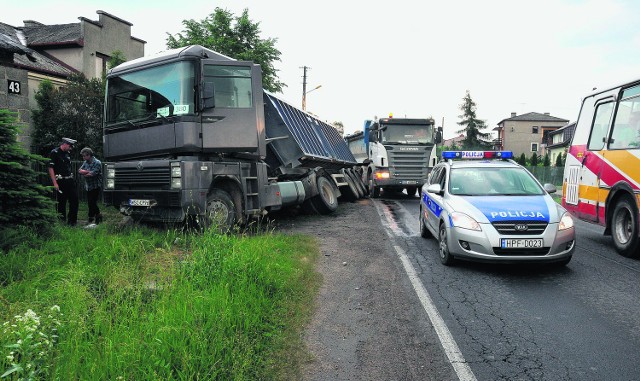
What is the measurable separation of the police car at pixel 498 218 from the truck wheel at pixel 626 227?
1.31 metres

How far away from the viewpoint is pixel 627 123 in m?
7.80

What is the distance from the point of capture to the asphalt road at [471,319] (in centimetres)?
360

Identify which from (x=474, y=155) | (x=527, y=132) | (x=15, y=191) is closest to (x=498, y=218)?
(x=474, y=155)

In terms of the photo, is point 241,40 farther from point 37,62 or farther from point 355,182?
point 355,182

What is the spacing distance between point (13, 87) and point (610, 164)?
12685 mm

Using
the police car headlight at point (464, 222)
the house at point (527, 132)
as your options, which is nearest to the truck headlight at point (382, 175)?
the police car headlight at point (464, 222)

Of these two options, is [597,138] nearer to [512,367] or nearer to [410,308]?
[410,308]

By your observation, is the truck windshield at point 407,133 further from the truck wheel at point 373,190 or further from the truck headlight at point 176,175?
the truck headlight at point 176,175

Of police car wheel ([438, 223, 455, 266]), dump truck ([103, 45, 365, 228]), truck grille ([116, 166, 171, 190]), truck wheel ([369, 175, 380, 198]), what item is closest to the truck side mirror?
dump truck ([103, 45, 365, 228])

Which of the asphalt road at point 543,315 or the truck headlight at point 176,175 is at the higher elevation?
the truck headlight at point 176,175

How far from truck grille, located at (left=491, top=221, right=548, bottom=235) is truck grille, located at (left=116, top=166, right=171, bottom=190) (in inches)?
214

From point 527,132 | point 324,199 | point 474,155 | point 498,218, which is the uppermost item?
point 527,132

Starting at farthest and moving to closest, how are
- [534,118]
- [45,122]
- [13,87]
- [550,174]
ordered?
[534,118], [550,174], [45,122], [13,87]

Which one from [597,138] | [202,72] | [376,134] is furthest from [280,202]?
[376,134]
